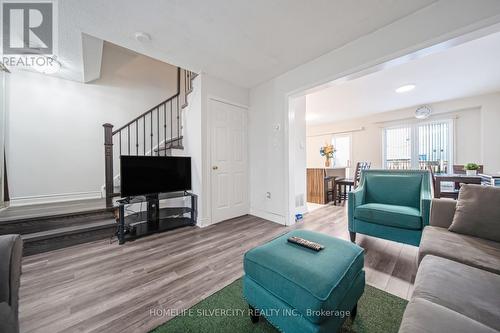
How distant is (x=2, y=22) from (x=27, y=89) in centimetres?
160

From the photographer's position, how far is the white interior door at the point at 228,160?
3.25 m

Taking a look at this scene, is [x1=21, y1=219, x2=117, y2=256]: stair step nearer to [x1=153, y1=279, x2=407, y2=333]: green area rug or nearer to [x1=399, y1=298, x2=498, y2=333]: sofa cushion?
[x1=153, y1=279, x2=407, y2=333]: green area rug

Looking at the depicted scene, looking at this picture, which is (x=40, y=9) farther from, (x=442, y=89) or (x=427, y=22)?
(x=442, y=89)

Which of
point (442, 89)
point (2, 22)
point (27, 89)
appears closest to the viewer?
point (2, 22)

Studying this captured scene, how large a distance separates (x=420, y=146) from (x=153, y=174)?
22.2ft

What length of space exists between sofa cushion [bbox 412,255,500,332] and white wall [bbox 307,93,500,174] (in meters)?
5.23

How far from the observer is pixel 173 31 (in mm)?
2127

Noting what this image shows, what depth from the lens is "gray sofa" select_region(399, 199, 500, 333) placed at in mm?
677

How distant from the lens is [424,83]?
143 inches

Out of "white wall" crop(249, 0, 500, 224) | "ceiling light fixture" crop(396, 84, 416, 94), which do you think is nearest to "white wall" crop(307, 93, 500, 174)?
"ceiling light fixture" crop(396, 84, 416, 94)

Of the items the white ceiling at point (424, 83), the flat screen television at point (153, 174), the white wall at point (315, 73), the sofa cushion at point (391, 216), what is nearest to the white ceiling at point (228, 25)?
the white wall at point (315, 73)

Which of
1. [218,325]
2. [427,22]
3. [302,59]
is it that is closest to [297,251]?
[218,325]

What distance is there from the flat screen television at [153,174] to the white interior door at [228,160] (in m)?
0.51

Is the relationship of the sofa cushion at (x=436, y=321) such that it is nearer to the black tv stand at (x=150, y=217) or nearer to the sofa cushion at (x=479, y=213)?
the sofa cushion at (x=479, y=213)
